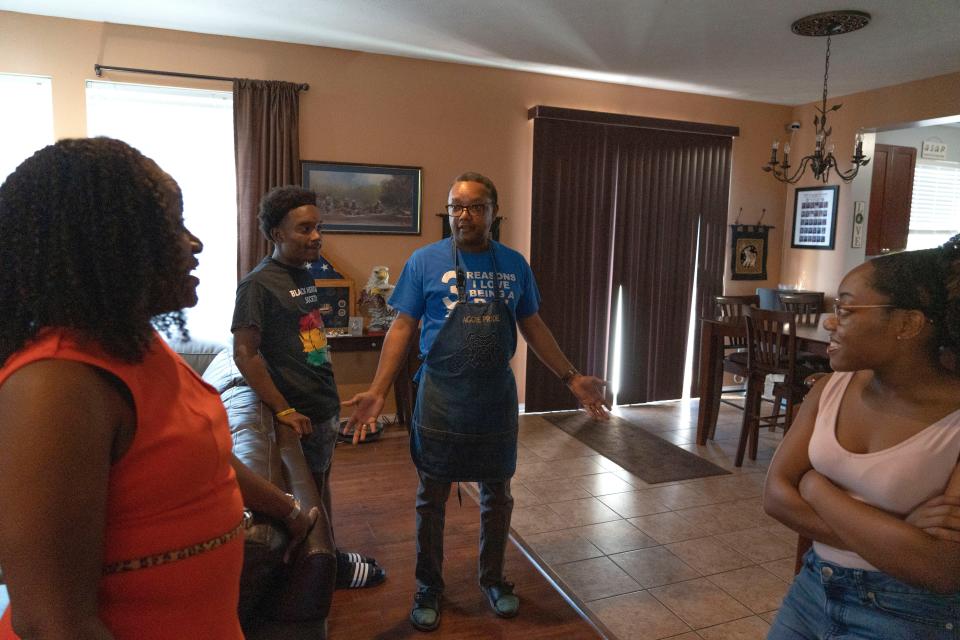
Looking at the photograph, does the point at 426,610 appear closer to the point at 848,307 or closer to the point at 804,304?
the point at 848,307

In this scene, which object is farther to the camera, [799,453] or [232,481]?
[799,453]

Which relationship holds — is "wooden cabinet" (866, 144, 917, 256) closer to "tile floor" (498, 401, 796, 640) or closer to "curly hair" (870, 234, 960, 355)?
"tile floor" (498, 401, 796, 640)

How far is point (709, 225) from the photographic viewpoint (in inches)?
213

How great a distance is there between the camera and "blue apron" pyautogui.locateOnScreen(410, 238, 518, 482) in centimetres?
206

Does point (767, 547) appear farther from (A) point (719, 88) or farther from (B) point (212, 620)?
(A) point (719, 88)

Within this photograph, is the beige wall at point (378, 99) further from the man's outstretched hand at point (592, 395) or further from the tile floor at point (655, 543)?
the man's outstretched hand at point (592, 395)

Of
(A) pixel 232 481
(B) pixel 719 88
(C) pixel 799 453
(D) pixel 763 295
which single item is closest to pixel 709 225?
(D) pixel 763 295

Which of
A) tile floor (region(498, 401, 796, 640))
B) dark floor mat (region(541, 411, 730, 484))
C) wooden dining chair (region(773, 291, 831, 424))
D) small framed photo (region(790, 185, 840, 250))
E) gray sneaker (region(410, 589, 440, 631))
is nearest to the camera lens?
gray sneaker (region(410, 589, 440, 631))

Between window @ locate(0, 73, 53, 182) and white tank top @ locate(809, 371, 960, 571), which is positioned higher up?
window @ locate(0, 73, 53, 182)

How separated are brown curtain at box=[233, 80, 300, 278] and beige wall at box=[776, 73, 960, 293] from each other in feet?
14.4

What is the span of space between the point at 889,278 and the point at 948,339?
0.14 meters

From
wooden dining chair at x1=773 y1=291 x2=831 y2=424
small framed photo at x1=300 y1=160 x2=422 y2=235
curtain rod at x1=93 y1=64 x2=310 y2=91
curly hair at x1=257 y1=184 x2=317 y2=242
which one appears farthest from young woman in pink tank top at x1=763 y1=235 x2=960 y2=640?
Result: wooden dining chair at x1=773 y1=291 x2=831 y2=424

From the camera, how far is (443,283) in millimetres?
2076

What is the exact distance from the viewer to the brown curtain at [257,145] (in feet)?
13.1
